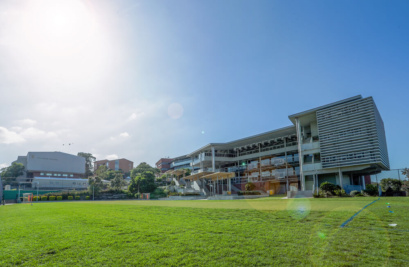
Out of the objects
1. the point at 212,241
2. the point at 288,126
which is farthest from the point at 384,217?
the point at 288,126

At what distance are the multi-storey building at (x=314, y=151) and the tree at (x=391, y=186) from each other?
334 inches

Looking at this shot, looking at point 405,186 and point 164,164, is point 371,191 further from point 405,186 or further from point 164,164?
point 164,164

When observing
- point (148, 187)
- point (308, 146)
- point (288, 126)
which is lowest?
point (148, 187)

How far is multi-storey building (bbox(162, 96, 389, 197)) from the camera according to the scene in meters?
29.8

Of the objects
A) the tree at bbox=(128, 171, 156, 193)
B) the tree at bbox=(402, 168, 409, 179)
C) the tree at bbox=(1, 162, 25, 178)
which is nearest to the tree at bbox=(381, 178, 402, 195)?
the tree at bbox=(402, 168, 409, 179)

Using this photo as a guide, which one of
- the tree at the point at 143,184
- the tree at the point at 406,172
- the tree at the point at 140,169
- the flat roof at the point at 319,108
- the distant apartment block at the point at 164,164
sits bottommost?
the tree at the point at 143,184

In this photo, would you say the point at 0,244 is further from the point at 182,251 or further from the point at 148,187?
the point at 148,187

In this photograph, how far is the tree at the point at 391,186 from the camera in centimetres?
2044

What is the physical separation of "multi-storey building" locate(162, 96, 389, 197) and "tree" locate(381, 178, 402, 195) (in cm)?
847

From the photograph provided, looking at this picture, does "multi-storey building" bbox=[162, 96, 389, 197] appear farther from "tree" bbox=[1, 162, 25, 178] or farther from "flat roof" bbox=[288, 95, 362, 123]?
"tree" bbox=[1, 162, 25, 178]

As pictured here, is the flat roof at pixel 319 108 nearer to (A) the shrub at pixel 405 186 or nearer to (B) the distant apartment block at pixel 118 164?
(A) the shrub at pixel 405 186

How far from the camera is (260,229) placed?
20.9 feet

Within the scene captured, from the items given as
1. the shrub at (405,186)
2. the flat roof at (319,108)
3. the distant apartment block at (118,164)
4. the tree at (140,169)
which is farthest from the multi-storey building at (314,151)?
the distant apartment block at (118,164)

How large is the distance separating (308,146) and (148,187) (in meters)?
34.9
